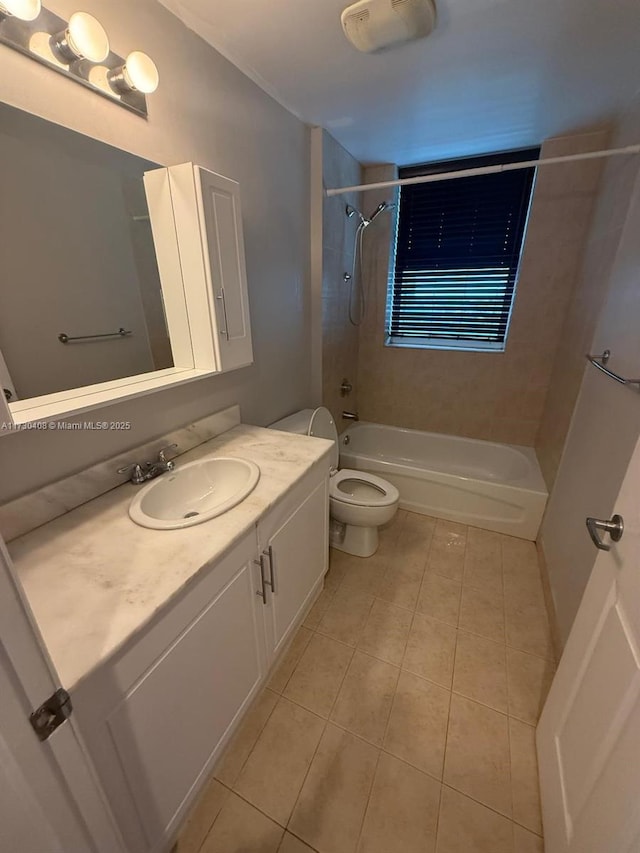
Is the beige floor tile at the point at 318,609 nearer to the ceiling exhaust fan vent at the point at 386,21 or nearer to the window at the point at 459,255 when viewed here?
the window at the point at 459,255

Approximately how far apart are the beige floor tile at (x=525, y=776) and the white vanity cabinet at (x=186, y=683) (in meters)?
0.87

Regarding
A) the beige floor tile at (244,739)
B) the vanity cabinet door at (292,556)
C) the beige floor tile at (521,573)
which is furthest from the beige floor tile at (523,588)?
the beige floor tile at (244,739)

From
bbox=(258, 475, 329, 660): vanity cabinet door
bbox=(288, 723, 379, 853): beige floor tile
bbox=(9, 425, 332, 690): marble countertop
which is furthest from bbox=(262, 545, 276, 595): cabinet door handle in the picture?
bbox=(288, 723, 379, 853): beige floor tile

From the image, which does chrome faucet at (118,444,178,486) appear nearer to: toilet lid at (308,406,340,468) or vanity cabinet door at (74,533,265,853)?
vanity cabinet door at (74,533,265,853)

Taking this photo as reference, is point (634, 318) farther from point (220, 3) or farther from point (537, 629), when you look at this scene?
point (220, 3)

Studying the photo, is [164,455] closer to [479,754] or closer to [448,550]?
[479,754]

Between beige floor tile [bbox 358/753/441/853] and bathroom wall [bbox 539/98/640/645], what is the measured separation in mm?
832

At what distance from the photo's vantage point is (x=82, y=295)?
1088mm

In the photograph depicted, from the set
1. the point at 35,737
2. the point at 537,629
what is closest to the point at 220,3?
the point at 35,737

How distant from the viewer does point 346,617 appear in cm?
166

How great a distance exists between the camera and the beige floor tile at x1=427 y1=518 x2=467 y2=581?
1.94 meters

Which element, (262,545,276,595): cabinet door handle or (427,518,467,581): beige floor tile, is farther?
(427,518,467,581): beige floor tile

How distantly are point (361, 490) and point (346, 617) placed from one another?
76 cm

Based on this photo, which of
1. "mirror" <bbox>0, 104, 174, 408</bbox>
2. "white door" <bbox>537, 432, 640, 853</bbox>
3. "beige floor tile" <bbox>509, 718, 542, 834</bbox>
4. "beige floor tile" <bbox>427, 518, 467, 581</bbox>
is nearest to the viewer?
"white door" <bbox>537, 432, 640, 853</bbox>
